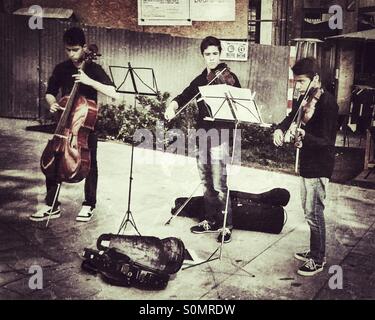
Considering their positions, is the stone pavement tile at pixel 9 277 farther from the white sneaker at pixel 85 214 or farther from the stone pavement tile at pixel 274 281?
the stone pavement tile at pixel 274 281

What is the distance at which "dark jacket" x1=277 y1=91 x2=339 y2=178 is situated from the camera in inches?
146

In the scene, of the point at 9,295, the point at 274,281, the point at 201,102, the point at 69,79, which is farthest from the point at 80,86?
the point at 274,281

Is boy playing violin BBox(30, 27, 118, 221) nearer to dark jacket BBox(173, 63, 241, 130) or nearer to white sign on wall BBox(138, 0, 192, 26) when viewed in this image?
dark jacket BBox(173, 63, 241, 130)

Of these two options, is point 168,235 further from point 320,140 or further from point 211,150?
point 320,140

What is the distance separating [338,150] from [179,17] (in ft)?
15.5

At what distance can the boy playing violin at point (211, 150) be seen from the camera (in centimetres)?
458

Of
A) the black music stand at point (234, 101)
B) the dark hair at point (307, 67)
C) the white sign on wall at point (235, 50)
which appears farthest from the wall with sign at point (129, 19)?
the dark hair at point (307, 67)

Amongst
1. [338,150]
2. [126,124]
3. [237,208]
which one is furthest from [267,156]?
[237,208]

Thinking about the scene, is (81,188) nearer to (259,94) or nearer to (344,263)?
(344,263)

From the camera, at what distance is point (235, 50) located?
945 centimetres

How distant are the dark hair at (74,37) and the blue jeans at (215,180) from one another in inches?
69.7

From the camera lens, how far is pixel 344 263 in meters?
4.28

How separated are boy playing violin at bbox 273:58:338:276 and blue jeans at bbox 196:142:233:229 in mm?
866

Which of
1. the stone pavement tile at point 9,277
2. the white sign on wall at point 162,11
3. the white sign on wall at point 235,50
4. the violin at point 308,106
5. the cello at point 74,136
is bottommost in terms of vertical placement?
the stone pavement tile at point 9,277
